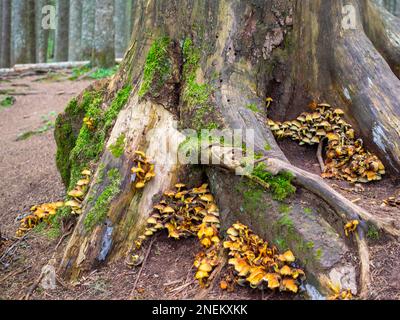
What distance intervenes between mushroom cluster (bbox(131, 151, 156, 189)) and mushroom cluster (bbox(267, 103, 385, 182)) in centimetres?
162

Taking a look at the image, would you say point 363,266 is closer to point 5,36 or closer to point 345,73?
point 345,73

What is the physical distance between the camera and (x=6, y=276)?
452 cm

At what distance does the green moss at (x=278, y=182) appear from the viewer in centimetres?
405

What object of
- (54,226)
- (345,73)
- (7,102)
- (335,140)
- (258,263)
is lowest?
(7,102)

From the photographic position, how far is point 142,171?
4492 mm

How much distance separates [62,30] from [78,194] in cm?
1799

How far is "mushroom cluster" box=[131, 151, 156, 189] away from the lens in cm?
451

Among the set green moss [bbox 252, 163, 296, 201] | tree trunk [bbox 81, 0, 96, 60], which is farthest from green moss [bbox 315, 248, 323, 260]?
tree trunk [bbox 81, 0, 96, 60]

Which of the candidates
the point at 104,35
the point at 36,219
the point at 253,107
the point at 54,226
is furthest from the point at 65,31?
the point at 253,107

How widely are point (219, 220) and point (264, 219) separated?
52 centimetres

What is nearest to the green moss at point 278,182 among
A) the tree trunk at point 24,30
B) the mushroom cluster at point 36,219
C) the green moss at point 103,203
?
the green moss at point 103,203

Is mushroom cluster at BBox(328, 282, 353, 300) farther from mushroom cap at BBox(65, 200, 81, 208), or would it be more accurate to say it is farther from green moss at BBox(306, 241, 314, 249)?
mushroom cap at BBox(65, 200, 81, 208)

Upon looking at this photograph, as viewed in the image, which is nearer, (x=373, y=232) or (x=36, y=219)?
(x=373, y=232)
